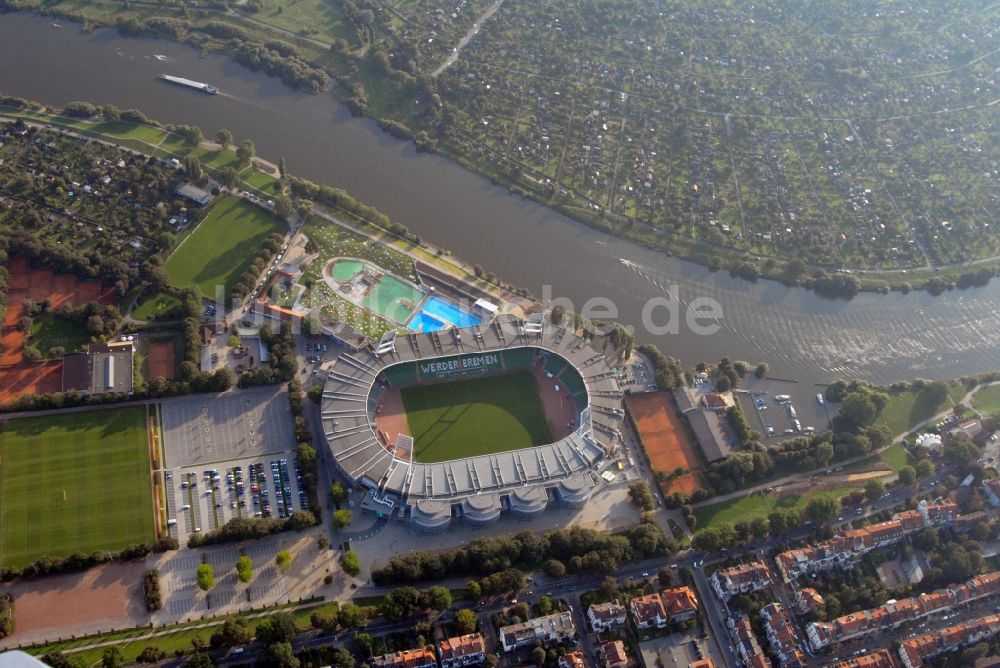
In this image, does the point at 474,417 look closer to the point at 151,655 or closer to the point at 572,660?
the point at 572,660

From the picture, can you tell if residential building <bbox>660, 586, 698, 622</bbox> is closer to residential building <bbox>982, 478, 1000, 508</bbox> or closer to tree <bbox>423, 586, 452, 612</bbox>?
tree <bbox>423, 586, 452, 612</bbox>

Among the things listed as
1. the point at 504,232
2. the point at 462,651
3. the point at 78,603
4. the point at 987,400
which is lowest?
the point at 462,651

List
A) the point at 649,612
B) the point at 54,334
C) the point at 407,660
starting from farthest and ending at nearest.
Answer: the point at 54,334, the point at 649,612, the point at 407,660

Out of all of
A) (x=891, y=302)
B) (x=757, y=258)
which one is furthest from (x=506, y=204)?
(x=891, y=302)

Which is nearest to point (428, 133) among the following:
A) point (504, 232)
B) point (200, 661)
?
point (504, 232)

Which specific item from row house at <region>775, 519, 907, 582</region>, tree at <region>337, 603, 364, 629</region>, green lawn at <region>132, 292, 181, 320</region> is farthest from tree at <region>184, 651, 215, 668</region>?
row house at <region>775, 519, 907, 582</region>

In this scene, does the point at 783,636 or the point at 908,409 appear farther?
the point at 908,409

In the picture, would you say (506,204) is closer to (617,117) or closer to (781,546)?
(617,117)

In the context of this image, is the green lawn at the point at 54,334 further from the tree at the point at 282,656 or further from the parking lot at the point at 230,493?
the tree at the point at 282,656
